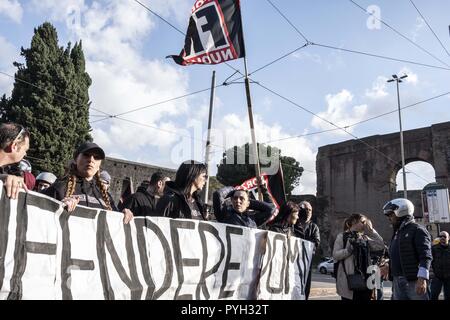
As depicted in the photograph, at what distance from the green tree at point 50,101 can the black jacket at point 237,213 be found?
704 inches

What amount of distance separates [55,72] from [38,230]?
21940 millimetres

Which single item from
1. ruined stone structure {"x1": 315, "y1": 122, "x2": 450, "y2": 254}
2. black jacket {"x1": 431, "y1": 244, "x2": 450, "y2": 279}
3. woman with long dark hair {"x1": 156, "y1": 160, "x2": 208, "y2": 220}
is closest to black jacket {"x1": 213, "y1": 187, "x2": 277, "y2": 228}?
A: woman with long dark hair {"x1": 156, "y1": 160, "x2": 208, "y2": 220}

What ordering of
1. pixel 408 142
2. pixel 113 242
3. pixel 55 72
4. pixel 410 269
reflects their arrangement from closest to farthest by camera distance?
pixel 113 242, pixel 410 269, pixel 55 72, pixel 408 142

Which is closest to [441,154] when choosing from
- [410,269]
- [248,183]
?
[248,183]

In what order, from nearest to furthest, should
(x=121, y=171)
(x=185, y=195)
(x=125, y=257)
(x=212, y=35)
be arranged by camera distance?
(x=125, y=257) → (x=185, y=195) → (x=212, y=35) → (x=121, y=171)

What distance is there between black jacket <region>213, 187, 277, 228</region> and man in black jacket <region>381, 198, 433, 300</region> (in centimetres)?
150

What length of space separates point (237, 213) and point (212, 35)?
4.44m

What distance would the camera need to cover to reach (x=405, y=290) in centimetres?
443

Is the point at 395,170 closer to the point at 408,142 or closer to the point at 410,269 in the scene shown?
the point at 408,142

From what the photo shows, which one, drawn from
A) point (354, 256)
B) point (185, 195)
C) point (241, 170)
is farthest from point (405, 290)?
point (241, 170)

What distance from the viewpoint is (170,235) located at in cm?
369

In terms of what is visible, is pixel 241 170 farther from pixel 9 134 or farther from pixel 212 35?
pixel 9 134
